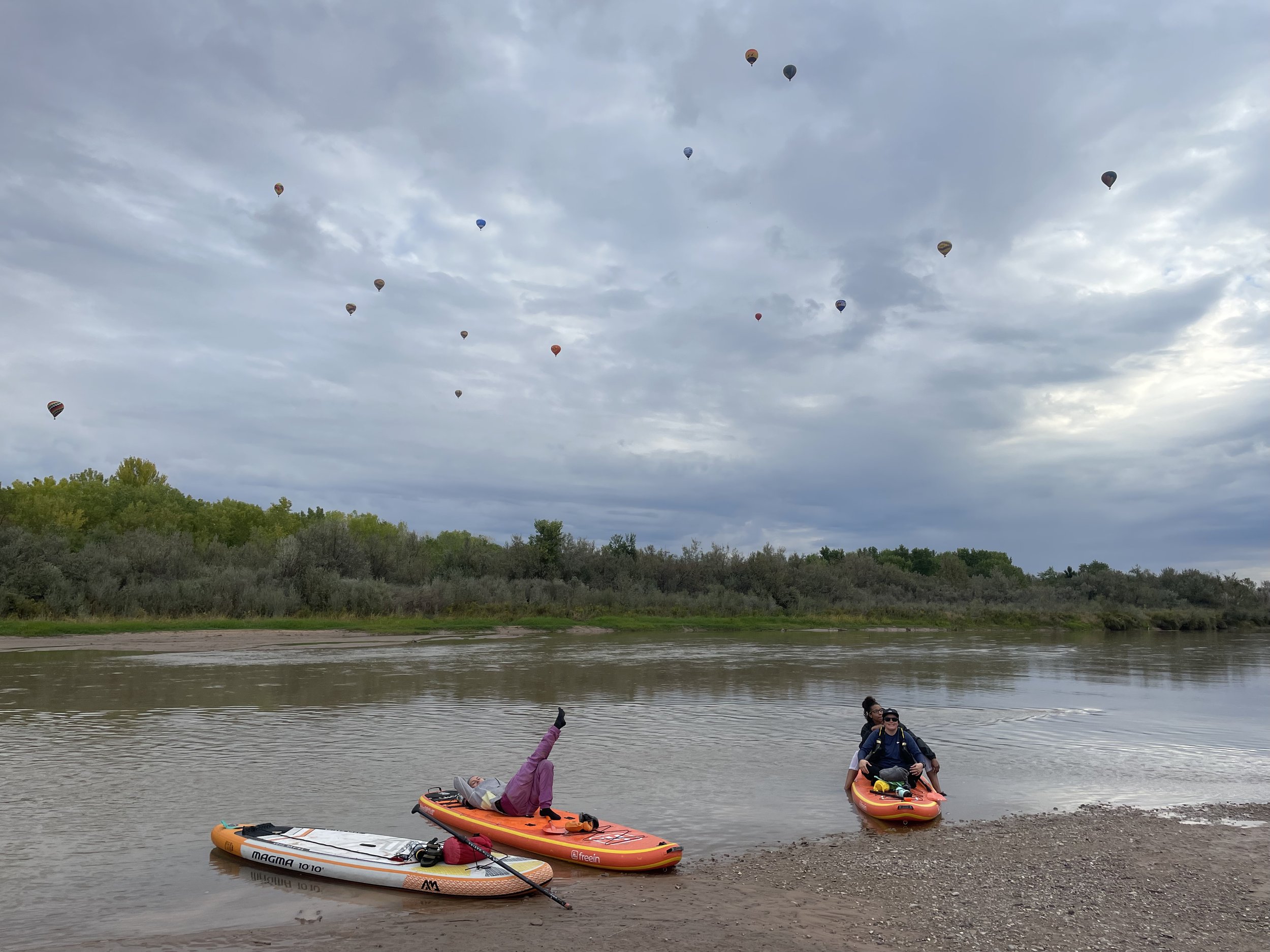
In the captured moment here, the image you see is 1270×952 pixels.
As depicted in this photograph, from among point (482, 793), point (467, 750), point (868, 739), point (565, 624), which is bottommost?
point (467, 750)

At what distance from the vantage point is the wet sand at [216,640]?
3123 cm

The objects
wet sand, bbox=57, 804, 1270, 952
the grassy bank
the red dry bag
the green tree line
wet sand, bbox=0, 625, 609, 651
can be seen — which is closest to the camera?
wet sand, bbox=57, 804, 1270, 952

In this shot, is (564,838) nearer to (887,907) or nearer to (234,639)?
(887,907)

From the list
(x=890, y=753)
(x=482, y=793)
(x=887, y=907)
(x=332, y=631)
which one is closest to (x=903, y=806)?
(x=890, y=753)

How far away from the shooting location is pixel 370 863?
25.6ft

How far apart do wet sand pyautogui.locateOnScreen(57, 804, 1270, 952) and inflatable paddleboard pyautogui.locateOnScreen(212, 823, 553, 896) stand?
18 cm

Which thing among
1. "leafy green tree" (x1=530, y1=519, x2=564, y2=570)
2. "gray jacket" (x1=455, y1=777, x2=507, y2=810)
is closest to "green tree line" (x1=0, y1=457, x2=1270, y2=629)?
"leafy green tree" (x1=530, y1=519, x2=564, y2=570)

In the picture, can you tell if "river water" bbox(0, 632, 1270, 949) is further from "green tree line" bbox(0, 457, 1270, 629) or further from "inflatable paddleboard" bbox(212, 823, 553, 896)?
"green tree line" bbox(0, 457, 1270, 629)

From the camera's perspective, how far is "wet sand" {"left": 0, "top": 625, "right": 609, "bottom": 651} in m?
31.2

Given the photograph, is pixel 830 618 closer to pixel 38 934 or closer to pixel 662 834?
pixel 662 834

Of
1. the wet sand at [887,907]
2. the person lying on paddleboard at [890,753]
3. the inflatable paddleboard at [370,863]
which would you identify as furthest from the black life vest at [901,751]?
Answer: the inflatable paddleboard at [370,863]

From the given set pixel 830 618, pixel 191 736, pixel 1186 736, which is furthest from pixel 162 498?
pixel 1186 736

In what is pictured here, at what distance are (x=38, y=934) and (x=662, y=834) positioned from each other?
5747mm

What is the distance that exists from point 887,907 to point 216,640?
3365 cm
